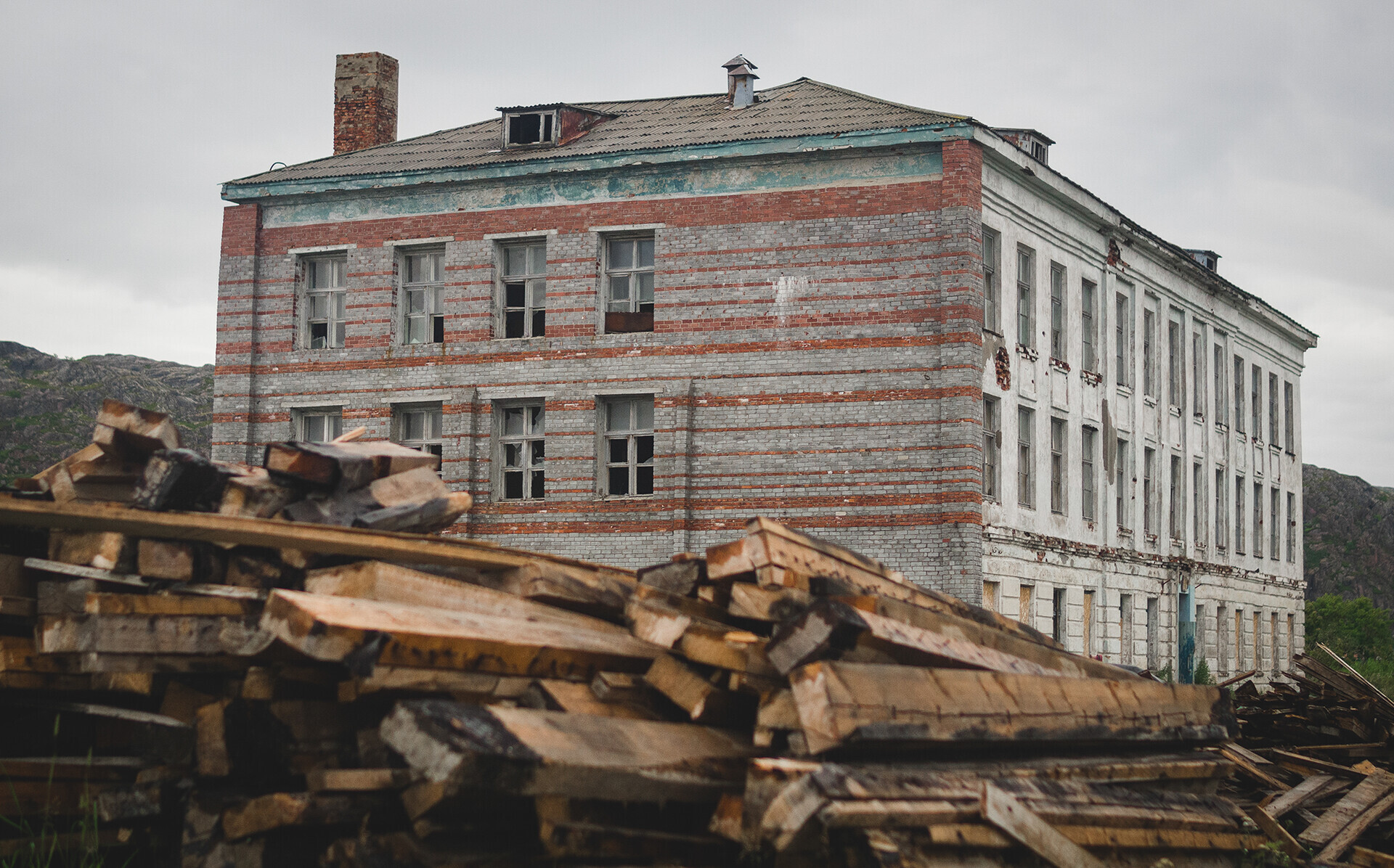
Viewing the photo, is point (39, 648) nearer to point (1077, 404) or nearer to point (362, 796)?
point (362, 796)

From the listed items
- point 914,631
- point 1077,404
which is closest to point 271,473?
point 914,631

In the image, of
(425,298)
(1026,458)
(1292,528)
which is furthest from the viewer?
(1292,528)

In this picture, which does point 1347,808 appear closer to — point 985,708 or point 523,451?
point 985,708

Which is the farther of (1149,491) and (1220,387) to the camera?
(1220,387)

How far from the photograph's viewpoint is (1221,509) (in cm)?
3384

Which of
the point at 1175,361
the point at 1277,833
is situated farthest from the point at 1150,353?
the point at 1277,833

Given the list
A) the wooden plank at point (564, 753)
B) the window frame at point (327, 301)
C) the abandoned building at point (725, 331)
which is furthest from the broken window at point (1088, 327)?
the wooden plank at point (564, 753)

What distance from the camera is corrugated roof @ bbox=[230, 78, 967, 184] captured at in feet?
75.5

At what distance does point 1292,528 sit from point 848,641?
36166 millimetres

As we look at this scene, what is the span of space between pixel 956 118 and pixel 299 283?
11.6m

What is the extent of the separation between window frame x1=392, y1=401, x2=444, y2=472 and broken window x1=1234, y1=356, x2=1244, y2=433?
1994cm

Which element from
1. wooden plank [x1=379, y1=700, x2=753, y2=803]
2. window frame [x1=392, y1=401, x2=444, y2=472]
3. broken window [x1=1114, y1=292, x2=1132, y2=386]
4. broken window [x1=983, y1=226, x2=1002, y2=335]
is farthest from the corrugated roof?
wooden plank [x1=379, y1=700, x2=753, y2=803]

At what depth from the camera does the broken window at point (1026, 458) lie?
80.7ft

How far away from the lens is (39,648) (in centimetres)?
704
